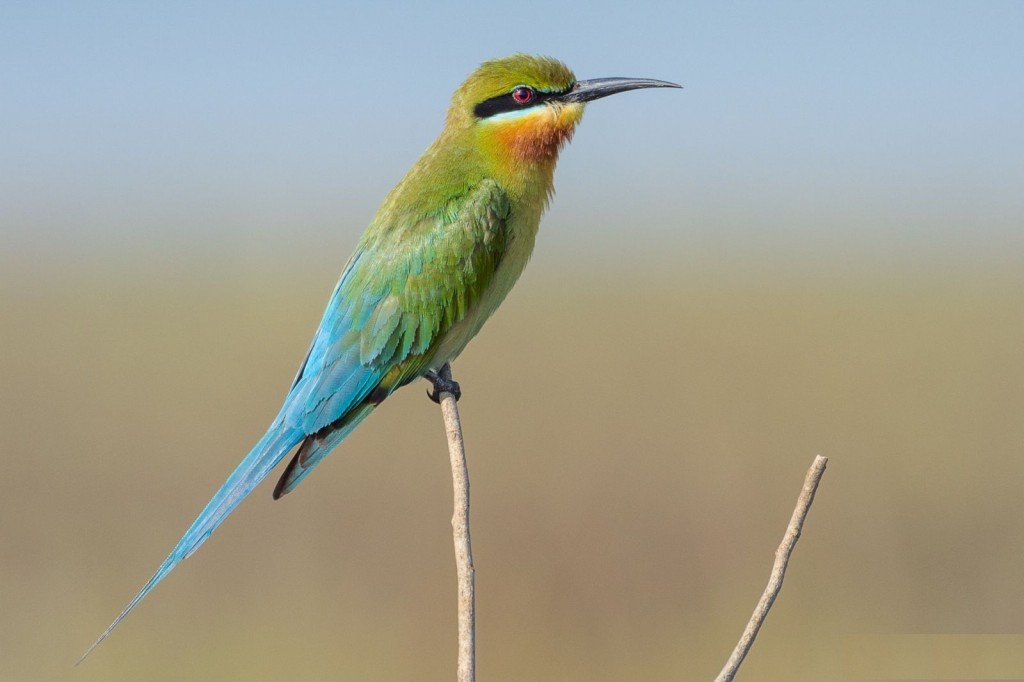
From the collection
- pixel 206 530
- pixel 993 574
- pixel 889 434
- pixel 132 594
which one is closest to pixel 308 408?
pixel 206 530

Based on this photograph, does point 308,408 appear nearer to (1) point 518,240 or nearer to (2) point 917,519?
(1) point 518,240

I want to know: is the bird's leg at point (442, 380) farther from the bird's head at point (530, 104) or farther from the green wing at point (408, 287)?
the bird's head at point (530, 104)

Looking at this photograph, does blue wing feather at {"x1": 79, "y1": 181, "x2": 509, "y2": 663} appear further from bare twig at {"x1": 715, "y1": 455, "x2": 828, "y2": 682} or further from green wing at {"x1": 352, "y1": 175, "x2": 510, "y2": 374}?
bare twig at {"x1": 715, "y1": 455, "x2": 828, "y2": 682}

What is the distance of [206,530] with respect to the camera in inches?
84.3

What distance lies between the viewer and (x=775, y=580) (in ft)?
4.78

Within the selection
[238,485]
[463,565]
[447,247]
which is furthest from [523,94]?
[463,565]

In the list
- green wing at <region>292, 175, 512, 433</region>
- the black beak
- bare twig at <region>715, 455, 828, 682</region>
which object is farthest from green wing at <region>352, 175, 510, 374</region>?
bare twig at <region>715, 455, 828, 682</region>

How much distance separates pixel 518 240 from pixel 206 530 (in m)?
0.92

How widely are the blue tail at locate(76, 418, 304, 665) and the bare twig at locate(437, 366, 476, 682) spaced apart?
2.02ft

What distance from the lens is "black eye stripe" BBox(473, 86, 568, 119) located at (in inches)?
101

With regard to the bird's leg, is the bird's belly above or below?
above

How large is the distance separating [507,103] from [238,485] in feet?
3.28

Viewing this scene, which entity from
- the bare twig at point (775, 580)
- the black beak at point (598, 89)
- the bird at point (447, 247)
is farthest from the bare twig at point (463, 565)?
the black beak at point (598, 89)

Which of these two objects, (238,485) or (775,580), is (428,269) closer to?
(238,485)
